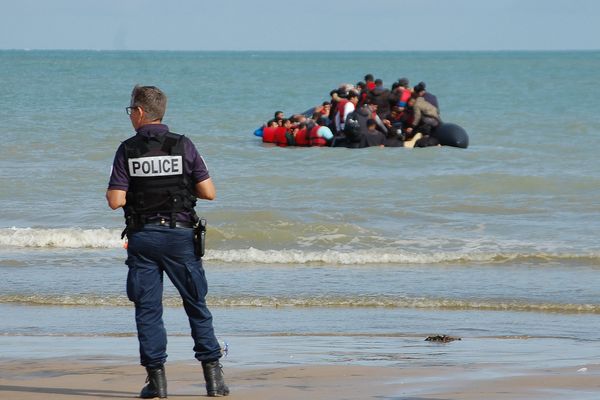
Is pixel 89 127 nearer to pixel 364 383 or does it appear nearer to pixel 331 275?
pixel 331 275

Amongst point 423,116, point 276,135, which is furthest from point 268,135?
point 423,116

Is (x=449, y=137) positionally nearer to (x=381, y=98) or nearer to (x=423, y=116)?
(x=423, y=116)

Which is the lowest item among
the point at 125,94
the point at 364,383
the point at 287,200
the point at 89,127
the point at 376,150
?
the point at 364,383

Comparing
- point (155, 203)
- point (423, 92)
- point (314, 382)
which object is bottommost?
point (314, 382)

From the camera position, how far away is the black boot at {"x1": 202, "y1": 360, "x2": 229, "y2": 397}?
527 centimetres

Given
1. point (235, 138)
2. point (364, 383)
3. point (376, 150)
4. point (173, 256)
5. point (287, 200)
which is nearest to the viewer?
point (173, 256)

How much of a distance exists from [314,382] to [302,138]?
52.4ft

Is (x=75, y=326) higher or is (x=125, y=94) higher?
(x=125, y=94)

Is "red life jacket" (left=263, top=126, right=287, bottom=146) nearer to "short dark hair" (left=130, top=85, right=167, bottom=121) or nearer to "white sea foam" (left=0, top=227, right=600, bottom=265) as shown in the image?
"white sea foam" (left=0, top=227, right=600, bottom=265)

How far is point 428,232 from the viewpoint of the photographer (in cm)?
1290

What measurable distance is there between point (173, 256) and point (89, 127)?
22469 millimetres

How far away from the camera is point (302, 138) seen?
2150 centimetres

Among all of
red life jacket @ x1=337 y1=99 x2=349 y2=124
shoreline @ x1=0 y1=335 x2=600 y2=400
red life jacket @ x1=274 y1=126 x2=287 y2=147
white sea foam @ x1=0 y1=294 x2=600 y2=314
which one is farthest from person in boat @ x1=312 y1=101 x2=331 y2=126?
shoreline @ x1=0 y1=335 x2=600 y2=400

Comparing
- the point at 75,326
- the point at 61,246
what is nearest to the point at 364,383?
the point at 75,326
